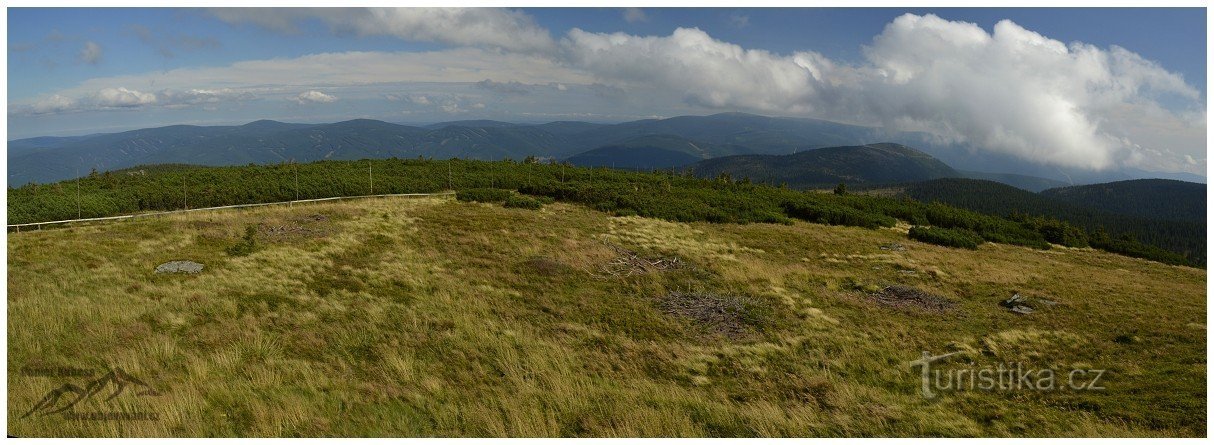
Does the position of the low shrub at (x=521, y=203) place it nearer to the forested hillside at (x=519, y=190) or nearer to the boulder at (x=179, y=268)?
the forested hillside at (x=519, y=190)

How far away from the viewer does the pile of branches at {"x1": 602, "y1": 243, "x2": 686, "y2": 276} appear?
72.6 feet

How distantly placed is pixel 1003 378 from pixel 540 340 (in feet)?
39.4

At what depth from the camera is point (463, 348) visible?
1245cm

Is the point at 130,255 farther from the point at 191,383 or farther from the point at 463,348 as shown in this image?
the point at 463,348

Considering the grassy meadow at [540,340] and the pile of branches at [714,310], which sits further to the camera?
the pile of branches at [714,310]

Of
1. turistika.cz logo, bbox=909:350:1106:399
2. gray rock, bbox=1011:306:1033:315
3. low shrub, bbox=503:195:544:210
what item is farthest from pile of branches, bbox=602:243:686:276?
low shrub, bbox=503:195:544:210

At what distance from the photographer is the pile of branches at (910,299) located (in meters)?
19.0

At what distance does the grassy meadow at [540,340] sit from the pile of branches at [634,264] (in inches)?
16.7

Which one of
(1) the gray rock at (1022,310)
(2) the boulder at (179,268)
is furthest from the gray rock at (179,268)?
(1) the gray rock at (1022,310)

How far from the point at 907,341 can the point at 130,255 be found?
98.2 ft

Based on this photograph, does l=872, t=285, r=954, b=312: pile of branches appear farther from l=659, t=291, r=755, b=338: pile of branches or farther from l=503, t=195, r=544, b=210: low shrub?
l=503, t=195, r=544, b=210: low shrub

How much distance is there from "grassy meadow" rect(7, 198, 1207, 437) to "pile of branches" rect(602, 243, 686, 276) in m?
0.42

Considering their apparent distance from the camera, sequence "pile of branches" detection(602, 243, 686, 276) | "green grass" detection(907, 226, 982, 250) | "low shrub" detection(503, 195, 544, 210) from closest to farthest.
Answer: "pile of branches" detection(602, 243, 686, 276), "green grass" detection(907, 226, 982, 250), "low shrub" detection(503, 195, 544, 210)
